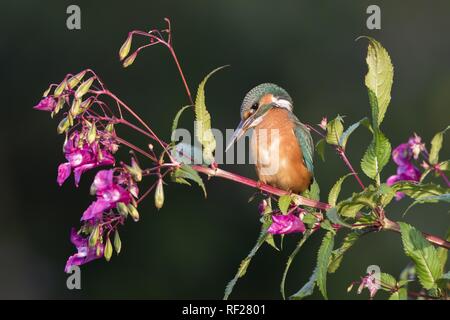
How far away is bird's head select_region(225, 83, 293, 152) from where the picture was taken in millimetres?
3150

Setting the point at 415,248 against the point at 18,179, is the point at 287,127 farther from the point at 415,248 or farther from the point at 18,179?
the point at 18,179

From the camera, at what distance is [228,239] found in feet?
28.6

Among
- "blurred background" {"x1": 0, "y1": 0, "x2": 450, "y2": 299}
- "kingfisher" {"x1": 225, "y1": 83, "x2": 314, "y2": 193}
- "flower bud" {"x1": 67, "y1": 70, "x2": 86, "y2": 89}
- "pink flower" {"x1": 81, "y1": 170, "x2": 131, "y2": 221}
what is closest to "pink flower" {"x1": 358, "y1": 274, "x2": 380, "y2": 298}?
"pink flower" {"x1": 81, "y1": 170, "x2": 131, "y2": 221}

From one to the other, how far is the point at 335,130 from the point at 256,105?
1135 mm

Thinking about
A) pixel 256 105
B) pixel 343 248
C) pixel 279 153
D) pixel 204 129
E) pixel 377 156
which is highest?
pixel 256 105

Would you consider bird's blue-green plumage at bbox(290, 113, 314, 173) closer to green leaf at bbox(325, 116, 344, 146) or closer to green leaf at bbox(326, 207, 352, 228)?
green leaf at bbox(325, 116, 344, 146)

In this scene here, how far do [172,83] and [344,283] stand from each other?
283 centimetres

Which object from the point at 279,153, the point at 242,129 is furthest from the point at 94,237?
the point at 279,153

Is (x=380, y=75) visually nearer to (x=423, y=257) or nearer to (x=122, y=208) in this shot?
(x=423, y=257)

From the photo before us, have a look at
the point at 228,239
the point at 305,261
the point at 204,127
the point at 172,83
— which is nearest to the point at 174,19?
the point at 172,83

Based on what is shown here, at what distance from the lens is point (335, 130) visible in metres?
2.15

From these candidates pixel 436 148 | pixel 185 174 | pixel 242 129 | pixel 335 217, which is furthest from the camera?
pixel 242 129

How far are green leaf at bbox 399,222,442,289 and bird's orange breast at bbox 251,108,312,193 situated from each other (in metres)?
1.28

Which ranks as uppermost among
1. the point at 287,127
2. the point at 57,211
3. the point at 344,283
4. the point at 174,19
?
the point at 174,19
